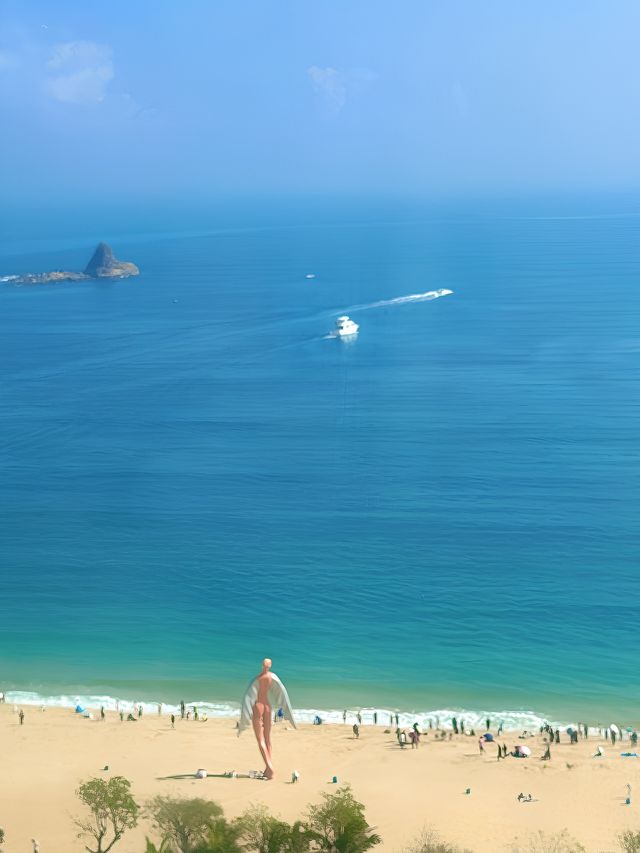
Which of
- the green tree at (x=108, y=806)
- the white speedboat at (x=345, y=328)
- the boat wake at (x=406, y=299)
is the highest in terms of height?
the boat wake at (x=406, y=299)

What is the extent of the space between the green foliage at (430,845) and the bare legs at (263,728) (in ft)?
19.2

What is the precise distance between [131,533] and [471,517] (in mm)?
19168

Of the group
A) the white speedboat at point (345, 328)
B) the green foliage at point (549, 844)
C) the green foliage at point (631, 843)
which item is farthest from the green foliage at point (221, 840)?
the white speedboat at point (345, 328)

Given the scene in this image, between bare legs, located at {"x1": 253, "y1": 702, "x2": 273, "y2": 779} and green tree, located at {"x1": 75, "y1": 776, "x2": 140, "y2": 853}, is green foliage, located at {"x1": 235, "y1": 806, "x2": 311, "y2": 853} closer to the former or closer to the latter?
green tree, located at {"x1": 75, "y1": 776, "x2": 140, "y2": 853}

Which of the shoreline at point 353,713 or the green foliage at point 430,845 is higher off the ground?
the shoreline at point 353,713

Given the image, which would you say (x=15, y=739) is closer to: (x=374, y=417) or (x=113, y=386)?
(x=374, y=417)

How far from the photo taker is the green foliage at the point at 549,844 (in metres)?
32.4

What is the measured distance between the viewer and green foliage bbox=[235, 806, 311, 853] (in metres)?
29.3

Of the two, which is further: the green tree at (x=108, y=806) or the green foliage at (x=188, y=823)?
the green tree at (x=108, y=806)

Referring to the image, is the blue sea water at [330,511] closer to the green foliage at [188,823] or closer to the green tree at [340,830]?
the green foliage at [188,823]

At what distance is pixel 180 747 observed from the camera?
4159 centimetres

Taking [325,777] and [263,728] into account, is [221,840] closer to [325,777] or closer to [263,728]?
[263,728]

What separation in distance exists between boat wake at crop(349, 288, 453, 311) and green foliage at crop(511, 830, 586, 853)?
10424 cm

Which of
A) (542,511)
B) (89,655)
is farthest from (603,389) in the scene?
(89,655)
